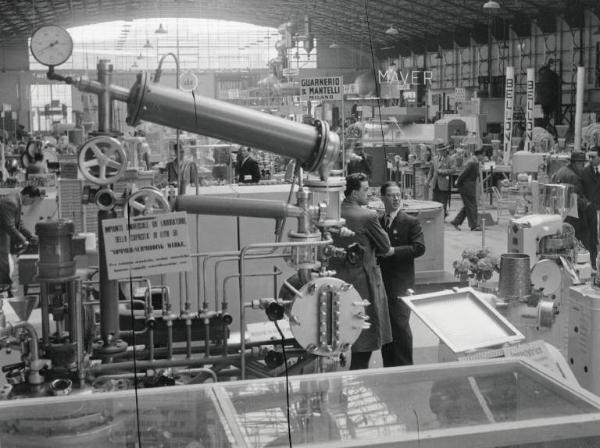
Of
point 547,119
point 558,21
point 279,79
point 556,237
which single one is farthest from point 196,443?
point 547,119

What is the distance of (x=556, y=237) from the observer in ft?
14.2

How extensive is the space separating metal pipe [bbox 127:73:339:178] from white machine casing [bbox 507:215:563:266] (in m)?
2.18

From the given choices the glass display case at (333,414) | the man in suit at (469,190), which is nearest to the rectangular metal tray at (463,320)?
the glass display case at (333,414)

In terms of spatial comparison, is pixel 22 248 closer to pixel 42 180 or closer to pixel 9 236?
pixel 9 236

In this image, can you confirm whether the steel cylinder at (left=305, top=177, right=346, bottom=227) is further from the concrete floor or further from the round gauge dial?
the concrete floor

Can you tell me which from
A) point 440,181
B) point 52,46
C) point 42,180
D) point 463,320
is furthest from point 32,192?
point 440,181

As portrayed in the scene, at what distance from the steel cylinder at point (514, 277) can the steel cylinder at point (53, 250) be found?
2062 millimetres

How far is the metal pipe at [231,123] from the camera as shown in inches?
82.2

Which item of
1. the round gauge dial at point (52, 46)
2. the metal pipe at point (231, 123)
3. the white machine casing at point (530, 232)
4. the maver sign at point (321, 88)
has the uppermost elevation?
the maver sign at point (321, 88)

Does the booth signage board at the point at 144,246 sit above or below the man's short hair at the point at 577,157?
below

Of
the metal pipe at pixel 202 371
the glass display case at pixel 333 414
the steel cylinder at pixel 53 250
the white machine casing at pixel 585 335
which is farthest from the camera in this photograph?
A: the white machine casing at pixel 585 335

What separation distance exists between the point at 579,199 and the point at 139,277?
499 centimetres

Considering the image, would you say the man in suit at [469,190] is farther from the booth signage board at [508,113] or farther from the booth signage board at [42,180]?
the booth signage board at [42,180]

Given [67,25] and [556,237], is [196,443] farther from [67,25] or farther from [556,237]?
[556,237]
